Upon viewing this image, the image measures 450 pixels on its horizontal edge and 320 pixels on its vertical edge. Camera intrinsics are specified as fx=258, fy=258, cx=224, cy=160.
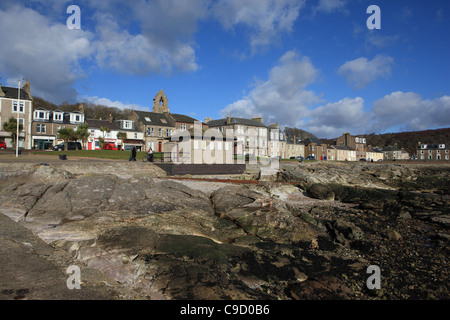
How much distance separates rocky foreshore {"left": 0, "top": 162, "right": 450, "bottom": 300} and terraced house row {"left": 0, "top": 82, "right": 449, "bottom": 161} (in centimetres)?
1574

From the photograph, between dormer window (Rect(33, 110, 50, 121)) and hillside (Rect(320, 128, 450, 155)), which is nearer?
dormer window (Rect(33, 110, 50, 121))

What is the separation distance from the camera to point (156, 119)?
6150 centimetres

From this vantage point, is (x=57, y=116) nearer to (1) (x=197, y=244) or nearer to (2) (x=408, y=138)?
(1) (x=197, y=244)

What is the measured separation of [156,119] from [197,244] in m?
56.0

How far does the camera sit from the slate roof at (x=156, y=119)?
2342 inches

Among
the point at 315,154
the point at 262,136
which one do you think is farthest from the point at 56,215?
the point at 315,154

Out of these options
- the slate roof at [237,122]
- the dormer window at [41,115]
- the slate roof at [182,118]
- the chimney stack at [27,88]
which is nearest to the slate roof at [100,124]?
the dormer window at [41,115]

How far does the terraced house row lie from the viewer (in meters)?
46.1

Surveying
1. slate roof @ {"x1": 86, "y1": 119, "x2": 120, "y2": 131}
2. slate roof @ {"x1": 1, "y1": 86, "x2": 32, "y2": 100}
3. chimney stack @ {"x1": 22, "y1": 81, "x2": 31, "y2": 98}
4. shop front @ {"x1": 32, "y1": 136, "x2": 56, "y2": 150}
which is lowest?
shop front @ {"x1": 32, "y1": 136, "x2": 56, "y2": 150}

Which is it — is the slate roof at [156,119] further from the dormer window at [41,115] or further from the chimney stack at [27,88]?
the chimney stack at [27,88]

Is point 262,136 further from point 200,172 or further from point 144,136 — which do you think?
point 200,172

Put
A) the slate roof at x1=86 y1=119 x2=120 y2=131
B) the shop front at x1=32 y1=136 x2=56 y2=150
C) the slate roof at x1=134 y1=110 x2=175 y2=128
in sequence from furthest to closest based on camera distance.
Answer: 1. the slate roof at x1=134 y1=110 x2=175 y2=128
2. the slate roof at x1=86 y1=119 x2=120 y2=131
3. the shop front at x1=32 y1=136 x2=56 y2=150

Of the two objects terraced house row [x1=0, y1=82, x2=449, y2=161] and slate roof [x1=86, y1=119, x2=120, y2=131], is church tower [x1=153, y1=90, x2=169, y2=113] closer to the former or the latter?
terraced house row [x1=0, y1=82, x2=449, y2=161]

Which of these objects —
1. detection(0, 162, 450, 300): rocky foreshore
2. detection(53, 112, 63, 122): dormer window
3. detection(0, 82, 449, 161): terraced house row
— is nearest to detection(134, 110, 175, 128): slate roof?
detection(0, 82, 449, 161): terraced house row
